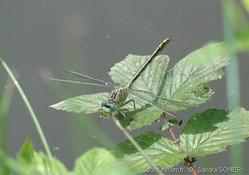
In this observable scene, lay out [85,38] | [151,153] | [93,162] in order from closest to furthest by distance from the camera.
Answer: [93,162], [151,153], [85,38]

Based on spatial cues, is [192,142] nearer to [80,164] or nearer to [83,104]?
[83,104]

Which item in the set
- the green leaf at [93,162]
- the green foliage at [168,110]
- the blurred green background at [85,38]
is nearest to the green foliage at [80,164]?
the green leaf at [93,162]

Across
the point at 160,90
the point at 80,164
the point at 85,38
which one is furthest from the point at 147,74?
the point at 85,38


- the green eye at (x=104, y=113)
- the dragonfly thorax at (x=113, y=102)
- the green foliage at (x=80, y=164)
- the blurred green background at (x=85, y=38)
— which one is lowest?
the blurred green background at (x=85, y=38)

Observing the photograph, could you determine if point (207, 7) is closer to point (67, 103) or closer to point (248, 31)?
point (67, 103)

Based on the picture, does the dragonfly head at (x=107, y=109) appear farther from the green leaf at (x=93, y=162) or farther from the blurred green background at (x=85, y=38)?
the blurred green background at (x=85, y=38)

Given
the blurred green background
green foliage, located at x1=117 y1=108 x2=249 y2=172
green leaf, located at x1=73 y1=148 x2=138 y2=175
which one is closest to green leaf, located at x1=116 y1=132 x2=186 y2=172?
green foliage, located at x1=117 y1=108 x2=249 y2=172
